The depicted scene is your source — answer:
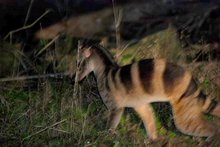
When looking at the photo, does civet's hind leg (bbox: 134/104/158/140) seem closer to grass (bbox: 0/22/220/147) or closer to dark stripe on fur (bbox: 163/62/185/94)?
grass (bbox: 0/22/220/147)

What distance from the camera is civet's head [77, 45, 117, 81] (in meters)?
4.64

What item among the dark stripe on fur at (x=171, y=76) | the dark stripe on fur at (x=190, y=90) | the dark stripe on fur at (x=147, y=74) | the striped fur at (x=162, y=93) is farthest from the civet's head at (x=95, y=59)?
the dark stripe on fur at (x=190, y=90)

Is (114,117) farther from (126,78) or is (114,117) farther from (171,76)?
(171,76)

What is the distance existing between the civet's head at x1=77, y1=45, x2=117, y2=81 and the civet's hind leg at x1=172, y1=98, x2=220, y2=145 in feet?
4.08

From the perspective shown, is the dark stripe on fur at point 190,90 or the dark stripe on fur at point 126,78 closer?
the dark stripe on fur at point 190,90

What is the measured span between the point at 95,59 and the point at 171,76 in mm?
1316

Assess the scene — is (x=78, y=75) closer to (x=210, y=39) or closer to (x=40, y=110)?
(x=40, y=110)

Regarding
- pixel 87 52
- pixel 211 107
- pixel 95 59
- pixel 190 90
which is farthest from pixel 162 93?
pixel 87 52

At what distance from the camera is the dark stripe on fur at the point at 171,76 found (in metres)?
3.88

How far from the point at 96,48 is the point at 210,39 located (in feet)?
16.6

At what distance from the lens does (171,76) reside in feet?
12.8

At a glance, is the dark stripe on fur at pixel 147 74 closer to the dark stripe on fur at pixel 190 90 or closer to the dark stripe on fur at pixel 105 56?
the dark stripe on fur at pixel 190 90

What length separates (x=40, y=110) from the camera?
485cm

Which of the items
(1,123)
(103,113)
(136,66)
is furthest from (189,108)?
(1,123)
